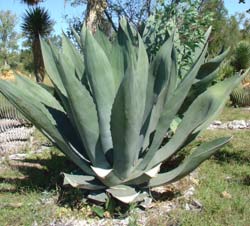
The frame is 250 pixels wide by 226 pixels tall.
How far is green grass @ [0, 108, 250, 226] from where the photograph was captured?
11.4 ft

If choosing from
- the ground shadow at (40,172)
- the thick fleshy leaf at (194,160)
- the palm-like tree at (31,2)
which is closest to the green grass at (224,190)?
the thick fleshy leaf at (194,160)

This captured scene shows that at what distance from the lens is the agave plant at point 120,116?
334 cm

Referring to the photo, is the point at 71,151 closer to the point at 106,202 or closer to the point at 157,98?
the point at 106,202

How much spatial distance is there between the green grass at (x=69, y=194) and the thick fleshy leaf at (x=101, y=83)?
624 millimetres

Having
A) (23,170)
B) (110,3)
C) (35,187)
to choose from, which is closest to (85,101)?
(35,187)

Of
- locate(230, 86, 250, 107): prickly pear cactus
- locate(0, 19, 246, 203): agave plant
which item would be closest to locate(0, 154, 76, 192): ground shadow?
locate(0, 19, 246, 203): agave plant

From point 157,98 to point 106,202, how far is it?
90 cm

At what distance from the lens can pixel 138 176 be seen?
11.2 ft

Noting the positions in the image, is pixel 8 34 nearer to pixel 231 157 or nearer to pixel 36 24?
pixel 36 24

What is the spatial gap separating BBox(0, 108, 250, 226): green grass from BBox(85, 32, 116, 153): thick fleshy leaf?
62cm

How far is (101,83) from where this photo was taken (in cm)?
344

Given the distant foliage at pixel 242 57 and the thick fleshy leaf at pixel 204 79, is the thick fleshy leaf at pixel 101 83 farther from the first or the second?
the distant foliage at pixel 242 57

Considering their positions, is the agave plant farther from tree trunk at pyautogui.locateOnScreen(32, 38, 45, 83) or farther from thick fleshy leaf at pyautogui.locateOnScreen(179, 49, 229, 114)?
tree trunk at pyautogui.locateOnScreen(32, 38, 45, 83)

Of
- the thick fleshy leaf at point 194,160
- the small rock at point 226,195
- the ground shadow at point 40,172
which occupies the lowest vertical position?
the small rock at point 226,195
